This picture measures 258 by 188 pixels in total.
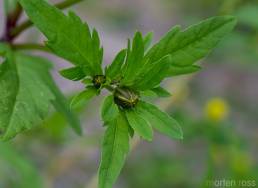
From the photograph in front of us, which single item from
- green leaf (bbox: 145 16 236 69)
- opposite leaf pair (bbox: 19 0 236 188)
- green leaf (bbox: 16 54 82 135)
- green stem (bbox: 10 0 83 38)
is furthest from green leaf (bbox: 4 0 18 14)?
green leaf (bbox: 145 16 236 69)

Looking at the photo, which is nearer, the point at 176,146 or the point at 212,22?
the point at 212,22

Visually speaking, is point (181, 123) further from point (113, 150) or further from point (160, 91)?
point (113, 150)

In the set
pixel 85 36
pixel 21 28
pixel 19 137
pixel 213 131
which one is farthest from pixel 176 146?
pixel 85 36

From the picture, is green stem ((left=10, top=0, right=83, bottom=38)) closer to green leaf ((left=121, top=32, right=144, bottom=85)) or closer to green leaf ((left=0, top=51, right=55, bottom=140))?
green leaf ((left=0, top=51, right=55, bottom=140))

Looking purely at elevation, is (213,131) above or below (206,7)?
below

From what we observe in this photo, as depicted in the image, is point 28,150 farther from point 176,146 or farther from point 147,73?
point 147,73

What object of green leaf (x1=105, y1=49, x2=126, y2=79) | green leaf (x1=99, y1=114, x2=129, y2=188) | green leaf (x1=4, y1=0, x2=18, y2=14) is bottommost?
green leaf (x1=99, y1=114, x2=129, y2=188)

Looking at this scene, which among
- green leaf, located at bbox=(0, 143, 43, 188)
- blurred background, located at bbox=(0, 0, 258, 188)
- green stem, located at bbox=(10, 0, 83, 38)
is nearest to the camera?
green stem, located at bbox=(10, 0, 83, 38)
